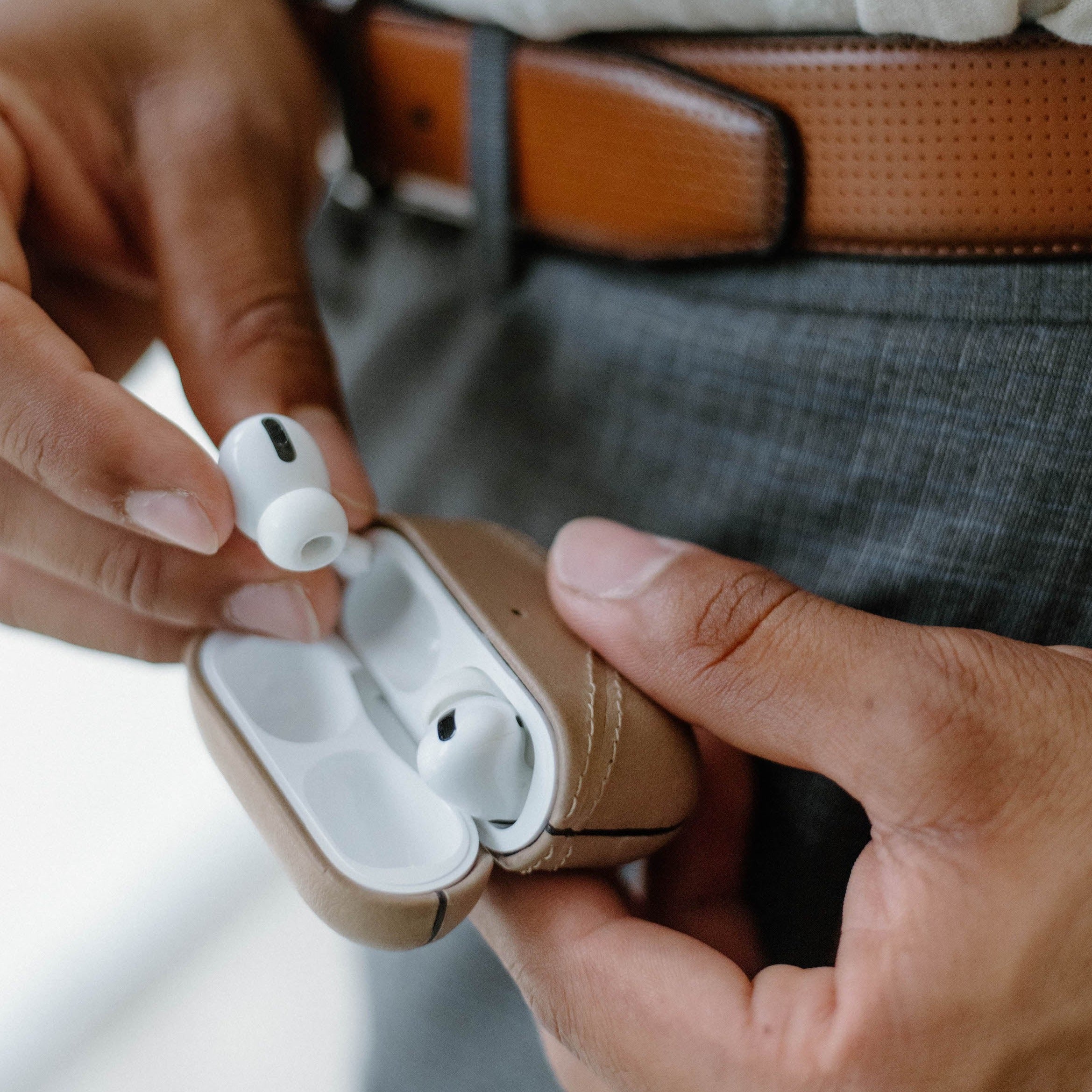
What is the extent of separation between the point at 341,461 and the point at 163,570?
0.12 metres

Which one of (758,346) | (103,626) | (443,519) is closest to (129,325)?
(103,626)

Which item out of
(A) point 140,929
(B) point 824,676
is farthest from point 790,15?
(A) point 140,929

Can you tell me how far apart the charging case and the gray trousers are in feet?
0.41

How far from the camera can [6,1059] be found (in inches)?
35.5

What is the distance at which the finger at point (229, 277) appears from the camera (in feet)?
2.02

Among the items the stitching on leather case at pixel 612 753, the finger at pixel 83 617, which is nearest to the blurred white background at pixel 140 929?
the finger at pixel 83 617

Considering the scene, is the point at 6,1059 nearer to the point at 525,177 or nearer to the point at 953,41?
the point at 525,177

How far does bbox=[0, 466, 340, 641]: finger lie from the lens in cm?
55

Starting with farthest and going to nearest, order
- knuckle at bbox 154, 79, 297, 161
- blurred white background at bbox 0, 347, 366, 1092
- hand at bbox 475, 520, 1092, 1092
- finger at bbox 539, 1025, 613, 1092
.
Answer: blurred white background at bbox 0, 347, 366, 1092
knuckle at bbox 154, 79, 297, 161
finger at bbox 539, 1025, 613, 1092
hand at bbox 475, 520, 1092, 1092

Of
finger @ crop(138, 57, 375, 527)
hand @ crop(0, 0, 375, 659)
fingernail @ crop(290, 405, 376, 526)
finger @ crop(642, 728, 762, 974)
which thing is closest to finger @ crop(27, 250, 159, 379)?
hand @ crop(0, 0, 375, 659)

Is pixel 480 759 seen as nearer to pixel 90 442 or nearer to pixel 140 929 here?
pixel 90 442

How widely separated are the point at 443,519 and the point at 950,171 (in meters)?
0.34

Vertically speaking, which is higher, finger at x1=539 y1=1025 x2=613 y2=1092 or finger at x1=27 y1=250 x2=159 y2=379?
finger at x1=27 y1=250 x2=159 y2=379

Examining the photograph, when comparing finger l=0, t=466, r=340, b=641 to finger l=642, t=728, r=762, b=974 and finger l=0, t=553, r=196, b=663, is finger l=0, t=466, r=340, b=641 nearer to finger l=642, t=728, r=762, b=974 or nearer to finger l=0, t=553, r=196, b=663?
finger l=0, t=553, r=196, b=663
